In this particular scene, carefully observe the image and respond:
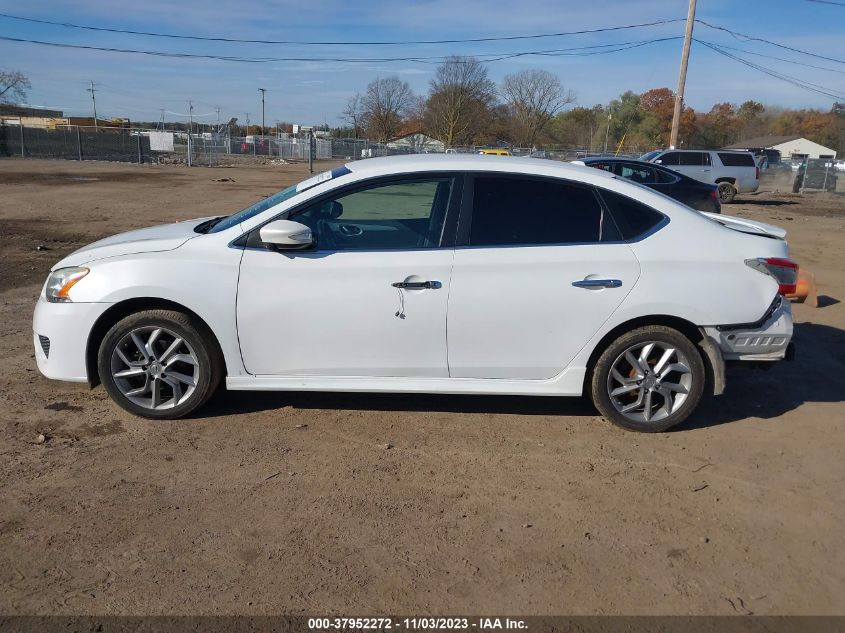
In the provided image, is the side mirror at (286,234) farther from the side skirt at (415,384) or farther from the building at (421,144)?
the building at (421,144)

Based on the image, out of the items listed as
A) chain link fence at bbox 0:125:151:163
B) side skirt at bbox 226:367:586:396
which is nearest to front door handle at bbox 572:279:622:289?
side skirt at bbox 226:367:586:396

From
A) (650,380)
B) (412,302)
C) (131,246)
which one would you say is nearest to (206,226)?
(131,246)

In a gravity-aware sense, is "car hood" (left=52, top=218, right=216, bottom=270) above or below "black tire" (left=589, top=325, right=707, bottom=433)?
above

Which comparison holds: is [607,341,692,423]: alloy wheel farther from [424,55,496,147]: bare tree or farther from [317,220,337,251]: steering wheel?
[424,55,496,147]: bare tree

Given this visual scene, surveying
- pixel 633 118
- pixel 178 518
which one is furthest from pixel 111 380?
pixel 633 118

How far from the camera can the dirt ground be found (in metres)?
2.96

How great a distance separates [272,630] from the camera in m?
2.70

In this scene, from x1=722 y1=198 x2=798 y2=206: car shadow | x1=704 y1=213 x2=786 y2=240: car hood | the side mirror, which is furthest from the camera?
x1=722 y1=198 x2=798 y2=206: car shadow

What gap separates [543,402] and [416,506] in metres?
1.80

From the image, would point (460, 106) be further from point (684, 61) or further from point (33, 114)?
point (33, 114)

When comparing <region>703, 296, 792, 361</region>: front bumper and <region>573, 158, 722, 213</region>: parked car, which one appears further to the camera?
<region>573, 158, 722, 213</region>: parked car

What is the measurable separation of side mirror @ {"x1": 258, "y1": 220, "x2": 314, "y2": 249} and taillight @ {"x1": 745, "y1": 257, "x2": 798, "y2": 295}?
9.35 feet

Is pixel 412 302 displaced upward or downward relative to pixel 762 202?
upward

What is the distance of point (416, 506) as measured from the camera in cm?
363
